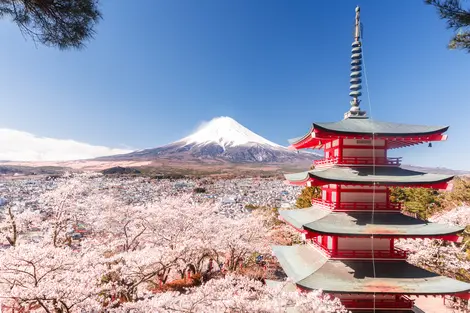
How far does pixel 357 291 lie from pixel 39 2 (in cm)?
894

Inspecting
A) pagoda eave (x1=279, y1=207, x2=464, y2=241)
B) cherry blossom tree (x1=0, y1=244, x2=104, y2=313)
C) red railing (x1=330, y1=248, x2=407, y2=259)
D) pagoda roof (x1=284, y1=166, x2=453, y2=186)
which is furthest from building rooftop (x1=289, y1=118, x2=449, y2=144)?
cherry blossom tree (x1=0, y1=244, x2=104, y2=313)

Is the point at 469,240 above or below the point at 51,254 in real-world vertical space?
below

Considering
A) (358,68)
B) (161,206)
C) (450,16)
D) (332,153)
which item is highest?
(358,68)

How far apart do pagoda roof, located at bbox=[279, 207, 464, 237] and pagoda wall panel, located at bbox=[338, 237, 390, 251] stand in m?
0.63

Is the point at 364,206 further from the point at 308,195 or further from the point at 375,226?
the point at 308,195

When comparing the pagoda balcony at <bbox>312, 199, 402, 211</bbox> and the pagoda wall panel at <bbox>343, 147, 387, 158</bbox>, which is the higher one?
the pagoda wall panel at <bbox>343, 147, 387, 158</bbox>

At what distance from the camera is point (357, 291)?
7.11 meters

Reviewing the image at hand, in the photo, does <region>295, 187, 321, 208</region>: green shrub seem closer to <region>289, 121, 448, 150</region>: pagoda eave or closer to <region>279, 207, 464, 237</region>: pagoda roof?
<region>279, 207, 464, 237</region>: pagoda roof

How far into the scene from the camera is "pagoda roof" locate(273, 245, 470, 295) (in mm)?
7145

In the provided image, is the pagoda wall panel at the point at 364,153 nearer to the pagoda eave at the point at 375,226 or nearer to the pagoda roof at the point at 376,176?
the pagoda roof at the point at 376,176

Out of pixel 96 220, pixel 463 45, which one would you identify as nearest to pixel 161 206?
pixel 96 220

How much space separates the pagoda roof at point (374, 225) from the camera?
24.7 ft

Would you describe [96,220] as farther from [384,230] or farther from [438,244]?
[438,244]

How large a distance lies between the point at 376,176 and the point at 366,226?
1433 mm
